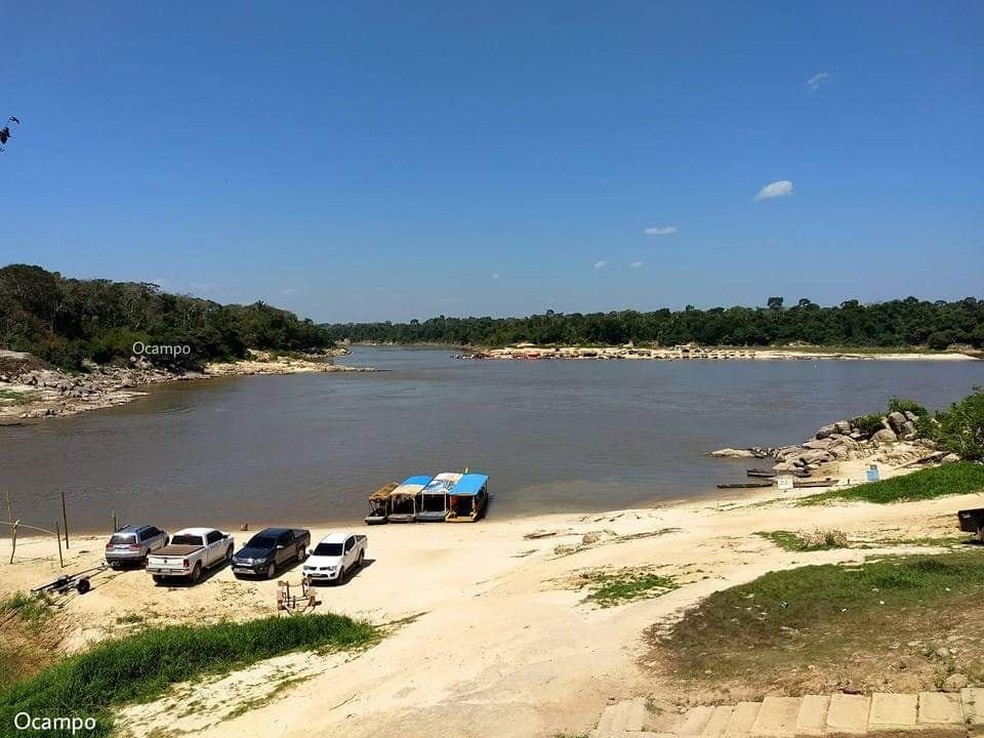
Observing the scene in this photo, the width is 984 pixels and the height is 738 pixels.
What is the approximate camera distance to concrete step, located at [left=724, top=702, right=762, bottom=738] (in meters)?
8.66

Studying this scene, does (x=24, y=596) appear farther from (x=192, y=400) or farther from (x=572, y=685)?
(x=192, y=400)

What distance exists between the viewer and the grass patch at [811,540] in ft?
60.0

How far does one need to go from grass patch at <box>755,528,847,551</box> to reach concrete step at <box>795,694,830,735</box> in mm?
9983

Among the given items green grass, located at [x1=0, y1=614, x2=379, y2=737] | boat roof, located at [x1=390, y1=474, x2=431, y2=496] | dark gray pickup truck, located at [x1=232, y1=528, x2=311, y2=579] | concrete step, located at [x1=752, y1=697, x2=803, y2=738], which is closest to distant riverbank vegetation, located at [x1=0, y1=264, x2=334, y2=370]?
boat roof, located at [x1=390, y1=474, x2=431, y2=496]

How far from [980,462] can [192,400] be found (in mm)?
78110

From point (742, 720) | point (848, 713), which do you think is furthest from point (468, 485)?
point (848, 713)

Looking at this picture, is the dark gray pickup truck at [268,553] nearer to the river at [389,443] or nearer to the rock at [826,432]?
the river at [389,443]

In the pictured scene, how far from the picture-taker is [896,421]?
142 feet

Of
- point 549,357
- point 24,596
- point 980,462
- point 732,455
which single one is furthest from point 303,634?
point 549,357

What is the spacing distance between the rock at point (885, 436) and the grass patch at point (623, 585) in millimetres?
30559

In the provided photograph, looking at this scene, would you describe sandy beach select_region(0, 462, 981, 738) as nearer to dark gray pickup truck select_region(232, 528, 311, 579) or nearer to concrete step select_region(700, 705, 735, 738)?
dark gray pickup truck select_region(232, 528, 311, 579)

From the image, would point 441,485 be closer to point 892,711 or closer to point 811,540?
point 811,540

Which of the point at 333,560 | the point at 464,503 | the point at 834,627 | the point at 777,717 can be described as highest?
the point at 777,717

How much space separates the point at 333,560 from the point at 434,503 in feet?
36.5
